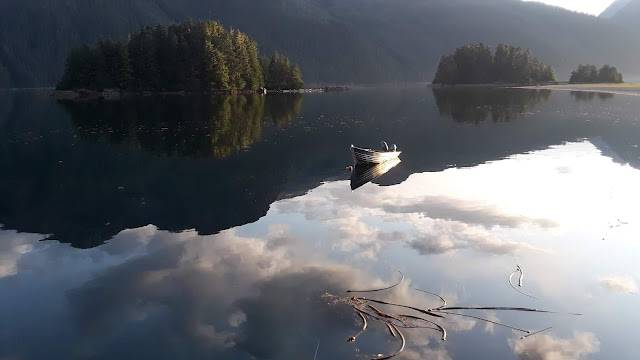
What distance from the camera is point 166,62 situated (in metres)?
182

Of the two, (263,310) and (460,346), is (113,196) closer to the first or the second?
(263,310)

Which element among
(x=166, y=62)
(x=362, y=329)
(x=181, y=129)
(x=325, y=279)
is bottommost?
(x=181, y=129)

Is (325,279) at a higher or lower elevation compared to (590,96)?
higher

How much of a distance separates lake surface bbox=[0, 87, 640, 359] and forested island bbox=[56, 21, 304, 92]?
5302 inches

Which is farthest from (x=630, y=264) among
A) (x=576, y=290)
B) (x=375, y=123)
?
(x=375, y=123)

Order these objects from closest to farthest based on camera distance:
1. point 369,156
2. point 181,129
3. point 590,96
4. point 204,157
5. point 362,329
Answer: point 362,329 → point 369,156 → point 204,157 → point 181,129 → point 590,96

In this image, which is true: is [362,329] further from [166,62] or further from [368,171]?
[166,62]

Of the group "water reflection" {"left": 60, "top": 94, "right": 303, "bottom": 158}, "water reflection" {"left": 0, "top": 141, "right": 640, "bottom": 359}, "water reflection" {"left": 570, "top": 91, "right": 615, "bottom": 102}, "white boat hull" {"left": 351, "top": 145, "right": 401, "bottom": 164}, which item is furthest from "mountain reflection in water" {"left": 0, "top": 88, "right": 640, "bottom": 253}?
"water reflection" {"left": 570, "top": 91, "right": 615, "bottom": 102}

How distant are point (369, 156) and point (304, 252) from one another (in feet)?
70.0

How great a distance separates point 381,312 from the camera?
17.0 metres

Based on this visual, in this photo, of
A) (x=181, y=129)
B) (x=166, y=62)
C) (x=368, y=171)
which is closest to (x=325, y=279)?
(x=368, y=171)

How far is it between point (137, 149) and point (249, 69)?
143317 millimetres

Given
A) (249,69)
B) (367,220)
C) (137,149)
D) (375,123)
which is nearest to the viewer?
(367,220)

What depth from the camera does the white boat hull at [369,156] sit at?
140 feet
